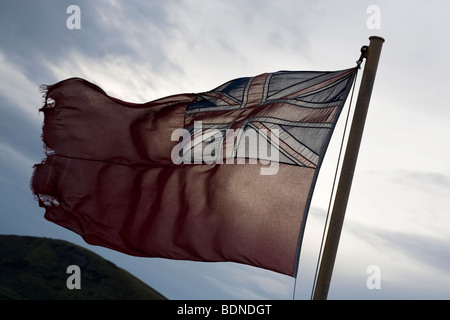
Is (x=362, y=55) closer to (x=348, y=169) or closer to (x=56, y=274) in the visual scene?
(x=348, y=169)

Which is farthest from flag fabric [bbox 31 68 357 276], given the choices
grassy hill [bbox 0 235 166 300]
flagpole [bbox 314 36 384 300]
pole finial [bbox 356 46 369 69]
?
grassy hill [bbox 0 235 166 300]

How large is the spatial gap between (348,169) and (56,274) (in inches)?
3074

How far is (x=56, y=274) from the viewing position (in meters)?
82.4

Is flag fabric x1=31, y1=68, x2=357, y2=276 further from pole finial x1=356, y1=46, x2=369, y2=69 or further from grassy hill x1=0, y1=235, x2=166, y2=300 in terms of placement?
grassy hill x1=0, y1=235, x2=166, y2=300

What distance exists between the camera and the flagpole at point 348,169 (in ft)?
30.2

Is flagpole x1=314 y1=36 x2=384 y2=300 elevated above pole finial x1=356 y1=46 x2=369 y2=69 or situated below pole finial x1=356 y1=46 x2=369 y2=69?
below

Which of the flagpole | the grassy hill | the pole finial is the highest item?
the grassy hill

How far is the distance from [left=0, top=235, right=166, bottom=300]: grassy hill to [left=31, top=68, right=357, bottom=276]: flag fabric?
6971 centimetres

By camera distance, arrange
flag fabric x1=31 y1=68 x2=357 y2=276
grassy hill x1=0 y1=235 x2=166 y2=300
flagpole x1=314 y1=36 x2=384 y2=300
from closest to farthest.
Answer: flagpole x1=314 y1=36 x2=384 y2=300
flag fabric x1=31 y1=68 x2=357 y2=276
grassy hill x1=0 y1=235 x2=166 y2=300

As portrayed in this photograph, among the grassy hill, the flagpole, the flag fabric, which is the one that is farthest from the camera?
the grassy hill

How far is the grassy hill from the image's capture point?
79.9m

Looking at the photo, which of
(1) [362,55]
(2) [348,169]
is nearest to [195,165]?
(2) [348,169]

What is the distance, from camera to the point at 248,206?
10234 millimetres

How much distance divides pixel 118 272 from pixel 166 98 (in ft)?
261
